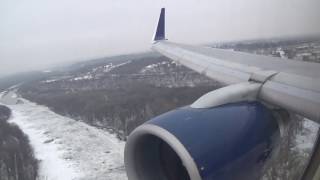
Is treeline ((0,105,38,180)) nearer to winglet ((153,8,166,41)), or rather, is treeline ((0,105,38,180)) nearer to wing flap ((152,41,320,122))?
winglet ((153,8,166,41))

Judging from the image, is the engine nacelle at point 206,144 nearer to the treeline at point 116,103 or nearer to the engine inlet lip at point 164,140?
the engine inlet lip at point 164,140

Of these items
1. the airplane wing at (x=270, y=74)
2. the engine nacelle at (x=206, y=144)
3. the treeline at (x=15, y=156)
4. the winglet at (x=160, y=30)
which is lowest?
the treeline at (x=15, y=156)

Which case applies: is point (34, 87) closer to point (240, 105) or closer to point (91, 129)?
point (91, 129)

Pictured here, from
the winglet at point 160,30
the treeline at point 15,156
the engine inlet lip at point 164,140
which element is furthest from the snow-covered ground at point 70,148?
the engine inlet lip at point 164,140

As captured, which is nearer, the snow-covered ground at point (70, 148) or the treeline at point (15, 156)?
the snow-covered ground at point (70, 148)

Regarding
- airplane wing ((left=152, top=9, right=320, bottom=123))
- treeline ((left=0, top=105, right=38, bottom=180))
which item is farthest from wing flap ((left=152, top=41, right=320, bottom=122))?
treeline ((left=0, top=105, right=38, bottom=180))

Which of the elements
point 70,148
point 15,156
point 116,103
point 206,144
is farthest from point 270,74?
point 116,103

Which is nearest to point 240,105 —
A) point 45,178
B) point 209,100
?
point 209,100
